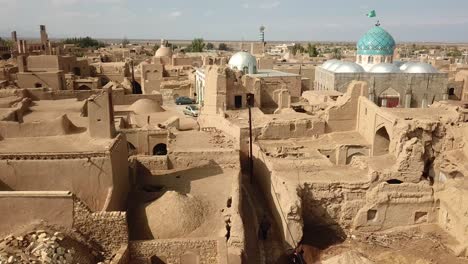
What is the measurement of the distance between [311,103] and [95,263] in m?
18.7

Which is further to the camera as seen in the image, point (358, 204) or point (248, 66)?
point (248, 66)

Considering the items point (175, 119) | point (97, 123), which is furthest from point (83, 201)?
point (175, 119)

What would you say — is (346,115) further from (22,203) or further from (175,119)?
(22,203)

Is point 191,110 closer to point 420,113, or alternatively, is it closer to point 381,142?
point 381,142

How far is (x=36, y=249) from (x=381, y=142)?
14.9 metres

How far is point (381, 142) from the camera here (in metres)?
19.0

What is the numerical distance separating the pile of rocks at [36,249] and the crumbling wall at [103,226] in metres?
0.68

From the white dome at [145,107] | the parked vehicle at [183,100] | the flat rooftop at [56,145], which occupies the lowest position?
the parked vehicle at [183,100]

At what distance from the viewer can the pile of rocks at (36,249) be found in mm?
8398

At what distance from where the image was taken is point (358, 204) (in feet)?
43.8

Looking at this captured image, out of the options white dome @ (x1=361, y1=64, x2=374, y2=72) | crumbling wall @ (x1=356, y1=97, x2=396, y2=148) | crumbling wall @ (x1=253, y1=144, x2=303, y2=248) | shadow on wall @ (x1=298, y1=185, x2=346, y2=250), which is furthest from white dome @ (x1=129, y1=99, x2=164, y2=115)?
white dome @ (x1=361, y1=64, x2=374, y2=72)

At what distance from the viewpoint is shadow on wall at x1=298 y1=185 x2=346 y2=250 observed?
42.9 ft

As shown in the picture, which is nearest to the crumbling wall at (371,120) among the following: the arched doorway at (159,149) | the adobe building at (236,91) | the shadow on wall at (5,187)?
the adobe building at (236,91)

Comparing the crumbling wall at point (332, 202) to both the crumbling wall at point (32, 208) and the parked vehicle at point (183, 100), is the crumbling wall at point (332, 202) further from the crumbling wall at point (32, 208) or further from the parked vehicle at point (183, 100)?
the parked vehicle at point (183, 100)
